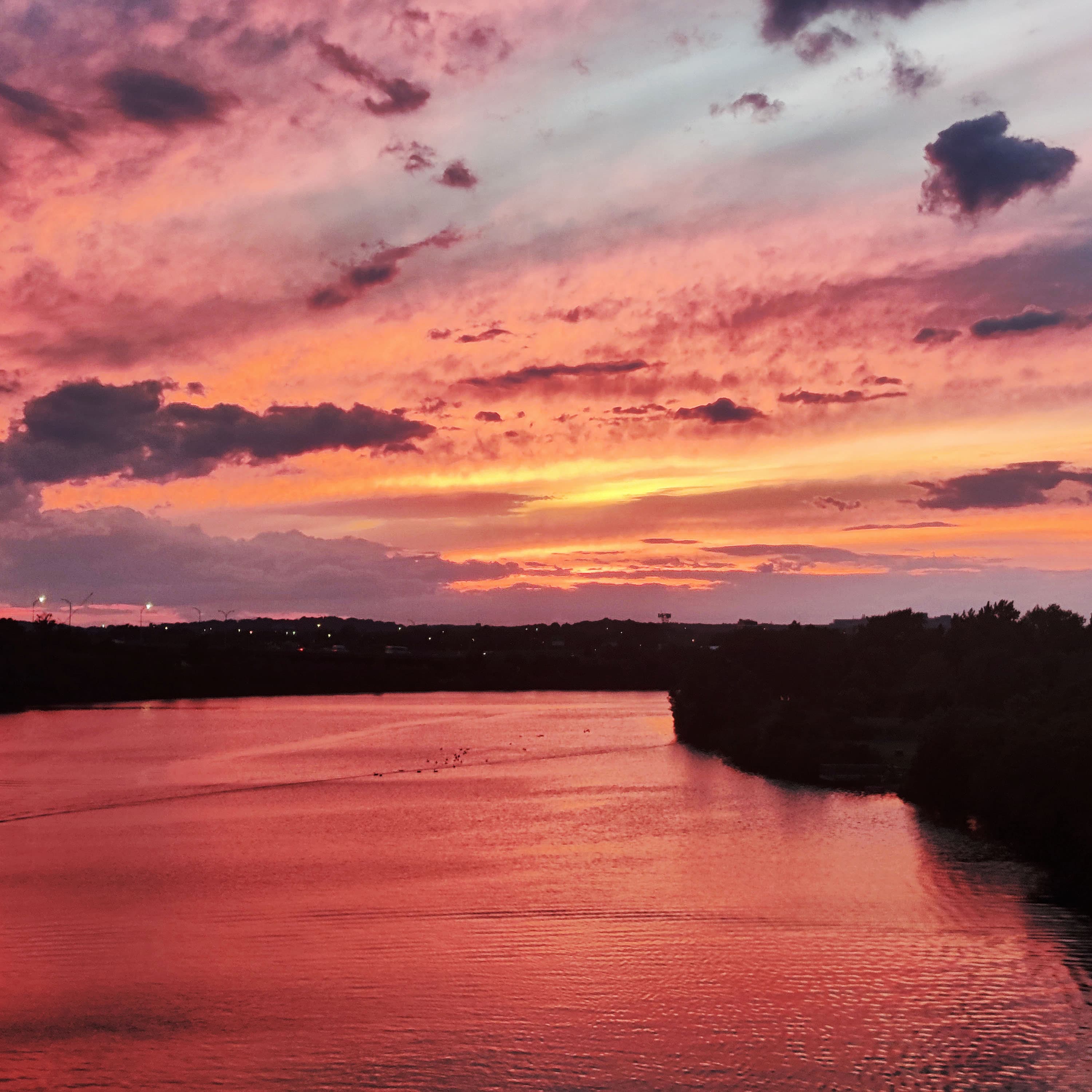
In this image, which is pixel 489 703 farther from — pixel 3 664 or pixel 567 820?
pixel 567 820

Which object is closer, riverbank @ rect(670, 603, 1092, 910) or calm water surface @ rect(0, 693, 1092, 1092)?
calm water surface @ rect(0, 693, 1092, 1092)

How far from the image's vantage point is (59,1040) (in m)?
29.1

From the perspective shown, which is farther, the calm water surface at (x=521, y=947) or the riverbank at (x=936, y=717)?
the riverbank at (x=936, y=717)

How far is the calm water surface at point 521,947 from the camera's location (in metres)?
27.9

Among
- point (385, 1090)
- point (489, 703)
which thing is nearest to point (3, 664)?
point (489, 703)

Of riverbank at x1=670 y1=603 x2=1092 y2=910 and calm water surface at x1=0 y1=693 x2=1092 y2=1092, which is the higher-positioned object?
riverbank at x1=670 y1=603 x2=1092 y2=910

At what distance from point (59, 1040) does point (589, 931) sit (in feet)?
54.6

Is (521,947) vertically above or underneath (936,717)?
underneath

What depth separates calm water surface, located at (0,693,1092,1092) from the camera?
27.9 metres

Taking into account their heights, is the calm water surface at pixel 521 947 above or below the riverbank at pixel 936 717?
below

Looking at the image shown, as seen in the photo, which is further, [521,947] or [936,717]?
[936,717]

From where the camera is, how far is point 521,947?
37.4m

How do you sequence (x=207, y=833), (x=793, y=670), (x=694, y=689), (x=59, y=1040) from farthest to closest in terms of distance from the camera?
1. (x=793, y=670)
2. (x=694, y=689)
3. (x=207, y=833)
4. (x=59, y=1040)

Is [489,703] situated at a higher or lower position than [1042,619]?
lower
